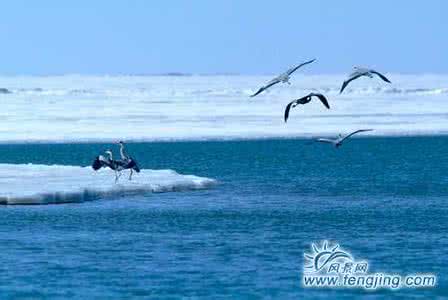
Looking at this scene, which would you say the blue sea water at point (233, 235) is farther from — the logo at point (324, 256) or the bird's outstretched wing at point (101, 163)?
the bird's outstretched wing at point (101, 163)

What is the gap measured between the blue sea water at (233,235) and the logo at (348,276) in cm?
14

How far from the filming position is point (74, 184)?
913 inches

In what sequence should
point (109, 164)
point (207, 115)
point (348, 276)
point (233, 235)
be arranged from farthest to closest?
1. point (207, 115)
2. point (109, 164)
3. point (233, 235)
4. point (348, 276)

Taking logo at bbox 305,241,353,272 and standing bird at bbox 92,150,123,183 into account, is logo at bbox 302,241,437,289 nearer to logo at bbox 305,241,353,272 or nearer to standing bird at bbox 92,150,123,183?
logo at bbox 305,241,353,272

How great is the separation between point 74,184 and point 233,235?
4.82 meters

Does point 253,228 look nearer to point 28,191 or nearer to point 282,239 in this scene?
point 282,239

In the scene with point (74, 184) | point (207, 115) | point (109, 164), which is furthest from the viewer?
point (207, 115)

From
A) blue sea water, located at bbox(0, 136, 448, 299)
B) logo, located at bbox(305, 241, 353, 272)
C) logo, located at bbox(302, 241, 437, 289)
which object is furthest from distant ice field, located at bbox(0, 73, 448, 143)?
logo, located at bbox(302, 241, 437, 289)

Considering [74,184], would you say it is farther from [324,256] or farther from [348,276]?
[348,276]

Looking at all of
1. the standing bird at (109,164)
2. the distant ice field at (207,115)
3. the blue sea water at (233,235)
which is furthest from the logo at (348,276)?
the distant ice field at (207,115)

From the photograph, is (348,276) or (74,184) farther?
(74,184)

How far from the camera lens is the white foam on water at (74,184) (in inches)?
864

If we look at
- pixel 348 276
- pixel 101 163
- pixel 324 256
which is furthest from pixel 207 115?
pixel 348 276

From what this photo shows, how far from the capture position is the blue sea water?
599 inches
